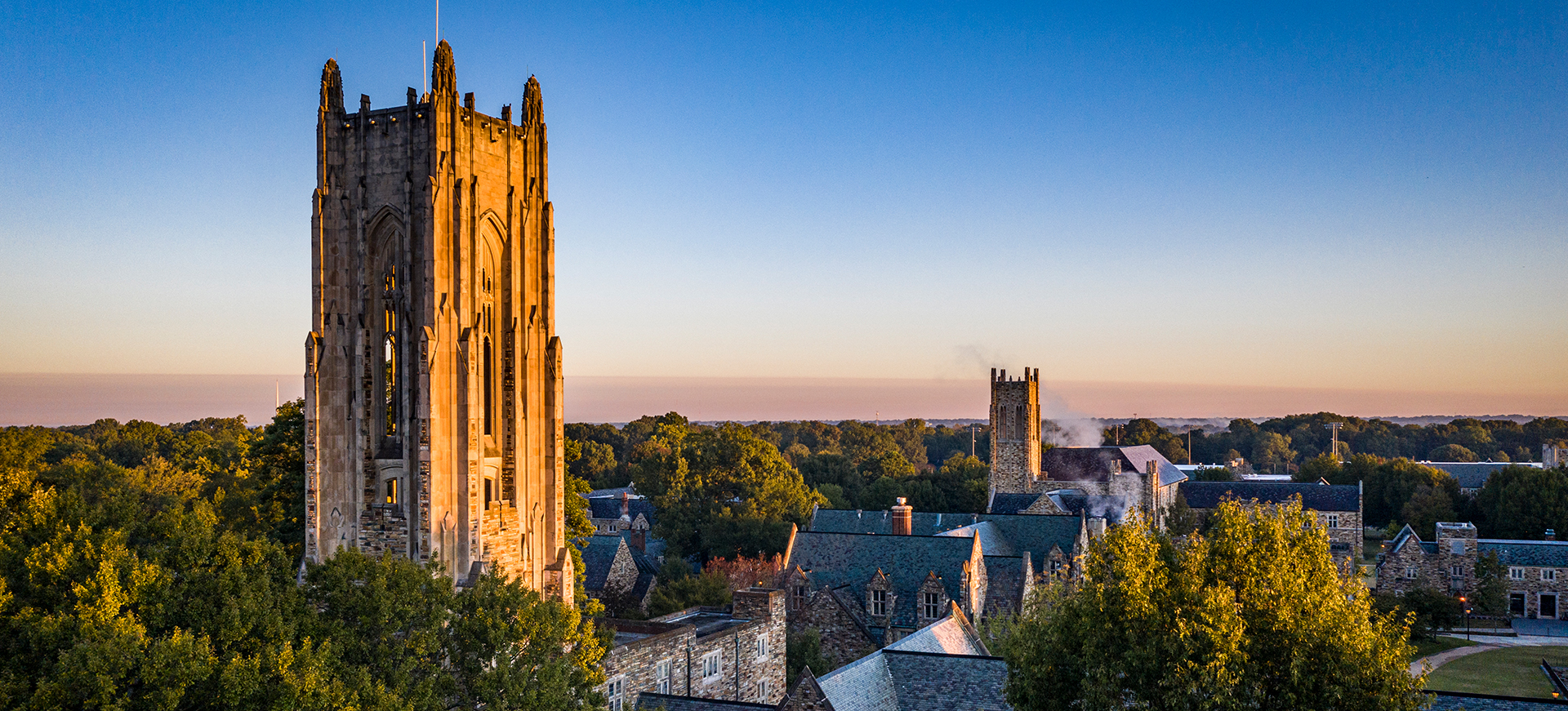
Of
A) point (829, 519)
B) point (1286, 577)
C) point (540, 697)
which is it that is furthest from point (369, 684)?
point (829, 519)

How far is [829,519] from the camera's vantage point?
65.6 m

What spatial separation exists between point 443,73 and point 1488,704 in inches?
1070

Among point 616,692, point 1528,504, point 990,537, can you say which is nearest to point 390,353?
point 616,692

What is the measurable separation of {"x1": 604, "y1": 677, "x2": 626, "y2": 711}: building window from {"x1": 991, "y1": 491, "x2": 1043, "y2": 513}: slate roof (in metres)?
49.9

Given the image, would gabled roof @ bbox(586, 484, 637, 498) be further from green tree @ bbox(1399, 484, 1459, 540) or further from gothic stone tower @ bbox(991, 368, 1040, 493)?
green tree @ bbox(1399, 484, 1459, 540)

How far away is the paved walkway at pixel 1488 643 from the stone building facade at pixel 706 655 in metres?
33.8

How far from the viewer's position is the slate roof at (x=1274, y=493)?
98000mm

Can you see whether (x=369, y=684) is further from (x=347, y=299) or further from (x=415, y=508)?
(x=347, y=299)

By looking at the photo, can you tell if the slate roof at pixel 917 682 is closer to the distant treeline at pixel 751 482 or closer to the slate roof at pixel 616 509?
the distant treeline at pixel 751 482

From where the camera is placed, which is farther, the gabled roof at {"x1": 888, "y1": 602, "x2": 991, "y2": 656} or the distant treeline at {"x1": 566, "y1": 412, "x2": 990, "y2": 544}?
the distant treeline at {"x1": 566, "y1": 412, "x2": 990, "y2": 544}

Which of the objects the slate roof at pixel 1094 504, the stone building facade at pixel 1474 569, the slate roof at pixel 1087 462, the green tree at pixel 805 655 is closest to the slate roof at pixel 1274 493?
the slate roof at pixel 1087 462

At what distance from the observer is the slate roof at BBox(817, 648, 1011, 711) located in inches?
1091

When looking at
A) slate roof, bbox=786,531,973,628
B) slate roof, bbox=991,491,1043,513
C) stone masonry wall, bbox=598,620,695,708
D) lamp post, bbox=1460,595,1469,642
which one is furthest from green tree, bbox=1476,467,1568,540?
stone masonry wall, bbox=598,620,695,708

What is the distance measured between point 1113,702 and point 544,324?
16.1 m
